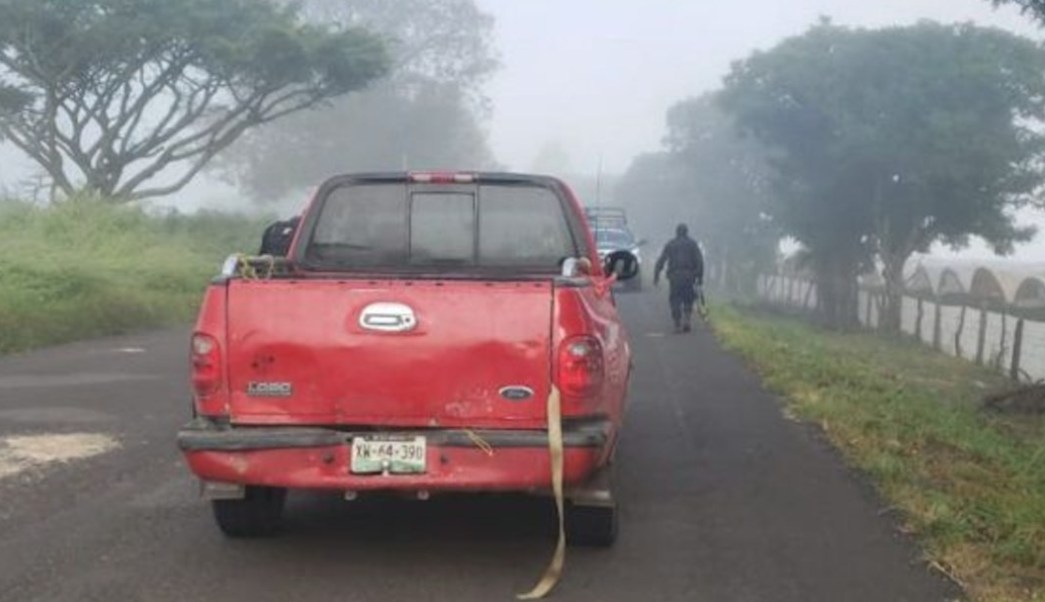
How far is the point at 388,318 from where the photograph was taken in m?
5.39

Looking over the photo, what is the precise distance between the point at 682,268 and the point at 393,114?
44.1 metres

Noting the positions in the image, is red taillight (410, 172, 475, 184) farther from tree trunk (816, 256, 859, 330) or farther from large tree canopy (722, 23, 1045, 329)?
tree trunk (816, 256, 859, 330)

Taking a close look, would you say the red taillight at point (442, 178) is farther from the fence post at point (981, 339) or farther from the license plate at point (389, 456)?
the fence post at point (981, 339)

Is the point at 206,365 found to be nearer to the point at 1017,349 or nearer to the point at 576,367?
the point at 576,367

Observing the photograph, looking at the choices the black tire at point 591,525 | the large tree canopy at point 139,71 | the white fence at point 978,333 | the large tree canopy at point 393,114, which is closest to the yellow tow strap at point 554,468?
the black tire at point 591,525

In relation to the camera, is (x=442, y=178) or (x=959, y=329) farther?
(x=959, y=329)

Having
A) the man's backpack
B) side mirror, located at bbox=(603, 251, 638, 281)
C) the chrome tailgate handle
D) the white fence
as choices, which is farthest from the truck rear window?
the white fence

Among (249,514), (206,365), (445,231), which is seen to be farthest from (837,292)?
(206,365)

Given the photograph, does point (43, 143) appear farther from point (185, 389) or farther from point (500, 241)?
point (500, 241)

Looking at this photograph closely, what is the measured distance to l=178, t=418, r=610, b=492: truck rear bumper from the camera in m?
5.34

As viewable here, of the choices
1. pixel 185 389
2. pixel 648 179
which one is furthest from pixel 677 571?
pixel 648 179

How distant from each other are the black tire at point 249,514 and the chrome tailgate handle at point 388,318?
1229mm

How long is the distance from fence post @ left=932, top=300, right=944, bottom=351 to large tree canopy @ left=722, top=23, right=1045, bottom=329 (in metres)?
5.25

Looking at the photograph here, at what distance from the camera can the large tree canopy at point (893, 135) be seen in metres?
32.3
